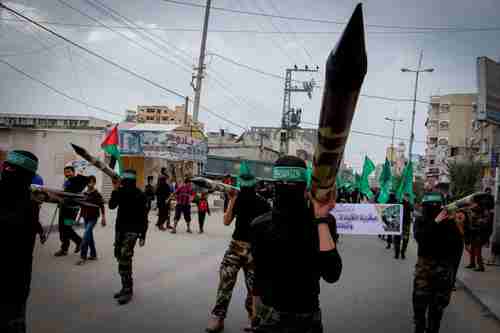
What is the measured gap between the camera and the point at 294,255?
2281 millimetres

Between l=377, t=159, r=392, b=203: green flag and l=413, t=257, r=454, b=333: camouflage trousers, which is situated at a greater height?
l=377, t=159, r=392, b=203: green flag

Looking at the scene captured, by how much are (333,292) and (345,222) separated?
410 centimetres

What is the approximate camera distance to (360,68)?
158 cm

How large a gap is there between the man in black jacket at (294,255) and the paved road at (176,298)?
3026 mm

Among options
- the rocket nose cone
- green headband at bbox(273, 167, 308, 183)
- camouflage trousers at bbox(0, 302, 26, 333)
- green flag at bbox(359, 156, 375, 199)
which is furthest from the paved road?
the rocket nose cone

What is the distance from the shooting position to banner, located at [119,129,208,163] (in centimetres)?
1973

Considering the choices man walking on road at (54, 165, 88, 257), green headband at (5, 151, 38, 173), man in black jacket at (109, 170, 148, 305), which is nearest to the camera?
green headband at (5, 151, 38, 173)

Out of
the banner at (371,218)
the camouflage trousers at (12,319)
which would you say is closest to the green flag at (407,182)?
the banner at (371,218)

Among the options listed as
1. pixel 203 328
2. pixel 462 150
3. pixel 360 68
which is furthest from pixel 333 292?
pixel 462 150

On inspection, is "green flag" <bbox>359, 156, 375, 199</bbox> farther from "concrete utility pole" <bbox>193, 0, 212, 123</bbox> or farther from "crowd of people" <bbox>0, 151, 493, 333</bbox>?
"concrete utility pole" <bbox>193, 0, 212, 123</bbox>

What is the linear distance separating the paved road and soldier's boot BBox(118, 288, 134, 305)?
0.31 ft

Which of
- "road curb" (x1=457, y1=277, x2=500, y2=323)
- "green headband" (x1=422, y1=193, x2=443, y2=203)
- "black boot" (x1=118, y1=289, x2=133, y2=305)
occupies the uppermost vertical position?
"green headband" (x1=422, y1=193, x2=443, y2=203)

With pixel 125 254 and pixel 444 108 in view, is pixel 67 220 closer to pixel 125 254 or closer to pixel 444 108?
pixel 125 254

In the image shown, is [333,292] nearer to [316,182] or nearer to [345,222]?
[345,222]
